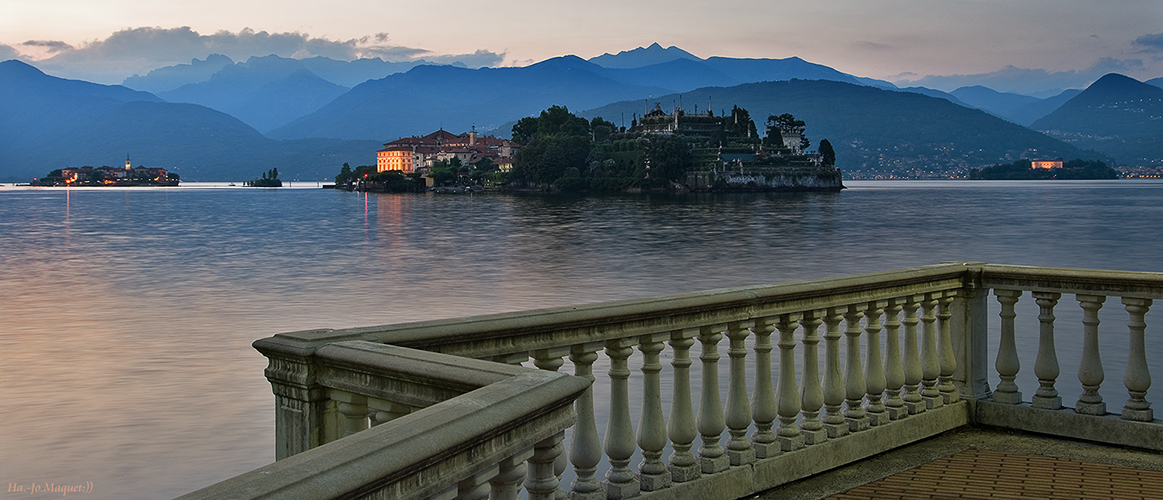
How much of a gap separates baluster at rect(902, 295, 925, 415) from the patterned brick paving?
52 cm

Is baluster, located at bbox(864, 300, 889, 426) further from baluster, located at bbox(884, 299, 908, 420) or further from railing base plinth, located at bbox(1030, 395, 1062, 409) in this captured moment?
railing base plinth, located at bbox(1030, 395, 1062, 409)

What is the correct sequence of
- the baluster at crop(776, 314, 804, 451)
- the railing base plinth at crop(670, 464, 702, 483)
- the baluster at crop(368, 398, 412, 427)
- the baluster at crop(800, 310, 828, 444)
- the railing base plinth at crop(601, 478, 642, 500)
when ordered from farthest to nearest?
1. the baluster at crop(800, 310, 828, 444)
2. the baluster at crop(776, 314, 804, 451)
3. the railing base plinth at crop(670, 464, 702, 483)
4. the railing base plinth at crop(601, 478, 642, 500)
5. the baluster at crop(368, 398, 412, 427)

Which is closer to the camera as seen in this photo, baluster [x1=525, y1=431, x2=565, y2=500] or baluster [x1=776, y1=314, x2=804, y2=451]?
baluster [x1=525, y1=431, x2=565, y2=500]

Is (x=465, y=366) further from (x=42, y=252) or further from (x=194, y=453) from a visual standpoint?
(x=42, y=252)

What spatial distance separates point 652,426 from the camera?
16.3 feet

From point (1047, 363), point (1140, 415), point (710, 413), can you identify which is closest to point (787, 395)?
point (710, 413)

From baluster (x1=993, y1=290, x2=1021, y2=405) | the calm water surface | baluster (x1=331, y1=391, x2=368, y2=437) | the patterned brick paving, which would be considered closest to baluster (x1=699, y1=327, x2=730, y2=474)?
the patterned brick paving

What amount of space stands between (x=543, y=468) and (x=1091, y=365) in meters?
5.16

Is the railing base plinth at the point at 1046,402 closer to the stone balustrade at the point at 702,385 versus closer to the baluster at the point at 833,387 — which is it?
the stone balustrade at the point at 702,385

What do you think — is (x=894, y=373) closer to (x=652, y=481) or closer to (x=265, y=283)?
(x=652, y=481)

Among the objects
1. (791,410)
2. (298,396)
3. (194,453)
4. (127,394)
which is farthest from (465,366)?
(127,394)

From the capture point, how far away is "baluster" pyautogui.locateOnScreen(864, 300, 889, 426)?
6.31 meters

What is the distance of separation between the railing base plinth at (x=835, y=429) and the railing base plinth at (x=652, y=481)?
1.50m

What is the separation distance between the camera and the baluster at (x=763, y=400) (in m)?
5.52
